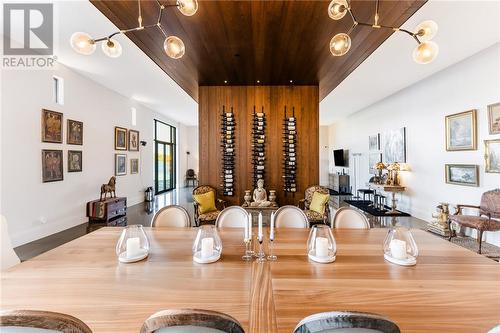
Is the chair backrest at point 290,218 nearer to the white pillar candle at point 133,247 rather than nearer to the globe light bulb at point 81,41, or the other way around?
the white pillar candle at point 133,247

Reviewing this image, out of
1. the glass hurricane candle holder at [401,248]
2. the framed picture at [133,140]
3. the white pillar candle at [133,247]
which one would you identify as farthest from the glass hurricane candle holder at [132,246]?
the framed picture at [133,140]

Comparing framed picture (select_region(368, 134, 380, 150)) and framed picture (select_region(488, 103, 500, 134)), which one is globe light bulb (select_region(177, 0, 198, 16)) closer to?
framed picture (select_region(488, 103, 500, 134))

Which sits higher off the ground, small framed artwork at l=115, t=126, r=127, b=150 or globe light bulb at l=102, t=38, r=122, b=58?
globe light bulb at l=102, t=38, r=122, b=58

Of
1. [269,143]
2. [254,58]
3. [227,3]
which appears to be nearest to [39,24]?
[227,3]

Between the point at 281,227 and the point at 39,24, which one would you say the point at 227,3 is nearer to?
the point at 281,227

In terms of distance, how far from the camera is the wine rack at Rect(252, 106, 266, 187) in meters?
5.14

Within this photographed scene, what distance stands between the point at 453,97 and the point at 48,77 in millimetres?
7846

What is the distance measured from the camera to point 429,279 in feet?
4.29

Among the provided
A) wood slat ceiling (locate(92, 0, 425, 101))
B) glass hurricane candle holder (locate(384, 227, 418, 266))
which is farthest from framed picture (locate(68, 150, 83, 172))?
glass hurricane candle holder (locate(384, 227, 418, 266))

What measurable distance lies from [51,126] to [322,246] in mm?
5316

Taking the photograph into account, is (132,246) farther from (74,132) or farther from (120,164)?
(120,164)

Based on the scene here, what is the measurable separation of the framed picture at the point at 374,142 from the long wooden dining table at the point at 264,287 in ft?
21.8

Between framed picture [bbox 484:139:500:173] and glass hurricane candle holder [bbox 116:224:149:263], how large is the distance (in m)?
5.29

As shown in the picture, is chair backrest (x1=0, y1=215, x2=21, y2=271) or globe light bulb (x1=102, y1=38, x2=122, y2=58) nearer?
chair backrest (x1=0, y1=215, x2=21, y2=271)
